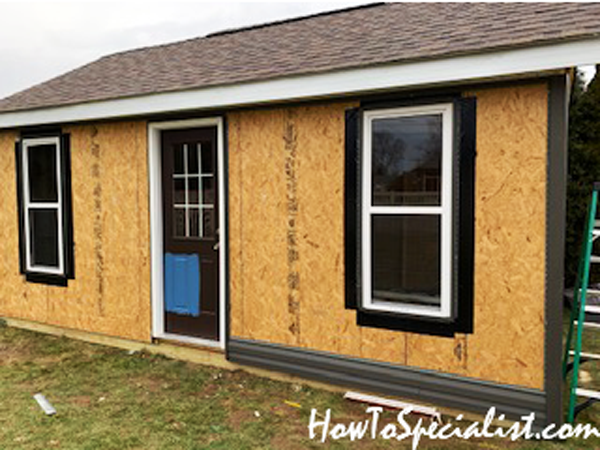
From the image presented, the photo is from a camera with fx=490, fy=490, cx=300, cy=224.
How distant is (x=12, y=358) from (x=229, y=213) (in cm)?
306

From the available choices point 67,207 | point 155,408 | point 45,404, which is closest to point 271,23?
point 67,207

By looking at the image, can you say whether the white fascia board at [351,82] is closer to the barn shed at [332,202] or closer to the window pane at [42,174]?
the barn shed at [332,202]

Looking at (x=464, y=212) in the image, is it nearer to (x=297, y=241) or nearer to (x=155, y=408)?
(x=297, y=241)

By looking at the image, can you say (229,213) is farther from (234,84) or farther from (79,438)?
(79,438)

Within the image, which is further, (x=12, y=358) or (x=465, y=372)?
(x=12, y=358)

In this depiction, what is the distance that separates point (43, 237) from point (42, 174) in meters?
0.83

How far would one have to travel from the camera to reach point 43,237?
647cm

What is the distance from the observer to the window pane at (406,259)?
3.97 m

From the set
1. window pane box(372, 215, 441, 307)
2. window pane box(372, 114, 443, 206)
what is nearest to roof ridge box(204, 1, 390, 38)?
window pane box(372, 114, 443, 206)

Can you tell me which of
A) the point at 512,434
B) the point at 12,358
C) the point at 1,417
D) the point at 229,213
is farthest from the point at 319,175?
the point at 12,358

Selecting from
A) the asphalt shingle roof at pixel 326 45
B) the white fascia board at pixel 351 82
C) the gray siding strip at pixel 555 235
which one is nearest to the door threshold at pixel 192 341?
the white fascia board at pixel 351 82

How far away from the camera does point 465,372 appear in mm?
3854

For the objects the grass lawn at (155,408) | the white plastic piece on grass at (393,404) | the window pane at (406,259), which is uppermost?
the window pane at (406,259)

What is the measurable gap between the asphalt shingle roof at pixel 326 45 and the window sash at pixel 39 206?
19.3 inches
